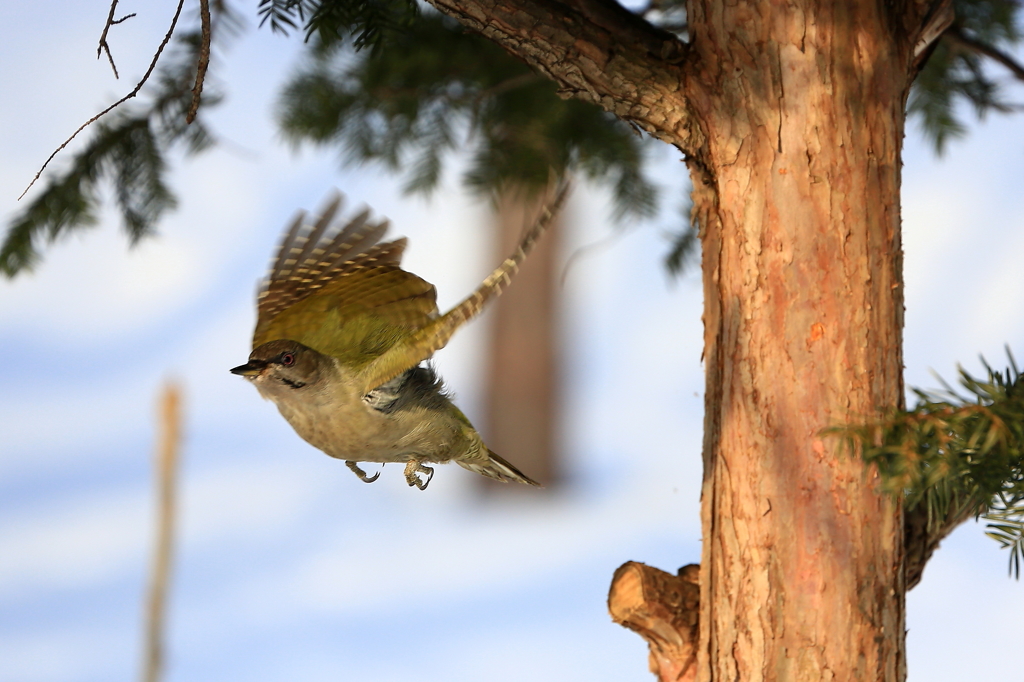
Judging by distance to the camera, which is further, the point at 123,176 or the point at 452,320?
the point at 123,176

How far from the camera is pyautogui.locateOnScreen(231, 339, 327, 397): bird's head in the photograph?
67.5 inches

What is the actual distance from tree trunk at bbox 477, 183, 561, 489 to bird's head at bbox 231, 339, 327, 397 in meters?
3.62

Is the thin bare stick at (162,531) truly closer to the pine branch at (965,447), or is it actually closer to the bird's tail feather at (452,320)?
the bird's tail feather at (452,320)

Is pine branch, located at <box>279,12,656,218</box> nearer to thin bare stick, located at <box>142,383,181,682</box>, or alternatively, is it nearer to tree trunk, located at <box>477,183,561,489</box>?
thin bare stick, located at <box>142,383,181,682</box>

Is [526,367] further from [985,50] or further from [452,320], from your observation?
[452,320]

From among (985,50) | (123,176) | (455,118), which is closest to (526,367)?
(455,118)

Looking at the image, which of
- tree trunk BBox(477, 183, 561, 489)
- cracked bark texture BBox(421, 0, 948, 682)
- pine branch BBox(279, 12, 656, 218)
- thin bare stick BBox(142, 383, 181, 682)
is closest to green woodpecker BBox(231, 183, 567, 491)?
cracked bark texture BBox(421, 0, 948, 682)

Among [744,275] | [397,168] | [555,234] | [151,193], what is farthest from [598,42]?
[555,234]

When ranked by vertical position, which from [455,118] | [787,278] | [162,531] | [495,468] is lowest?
[162,531]

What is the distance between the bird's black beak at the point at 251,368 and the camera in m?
1.73

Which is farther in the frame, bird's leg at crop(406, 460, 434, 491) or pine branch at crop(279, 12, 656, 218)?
pine branch at crop(279, 12, 656, 218)

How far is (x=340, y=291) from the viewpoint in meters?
2.01

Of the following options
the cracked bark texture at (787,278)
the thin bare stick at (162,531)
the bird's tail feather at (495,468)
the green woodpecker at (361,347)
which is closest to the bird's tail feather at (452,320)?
the green woodpecker at (361,347)

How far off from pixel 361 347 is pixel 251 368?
0.21 m
